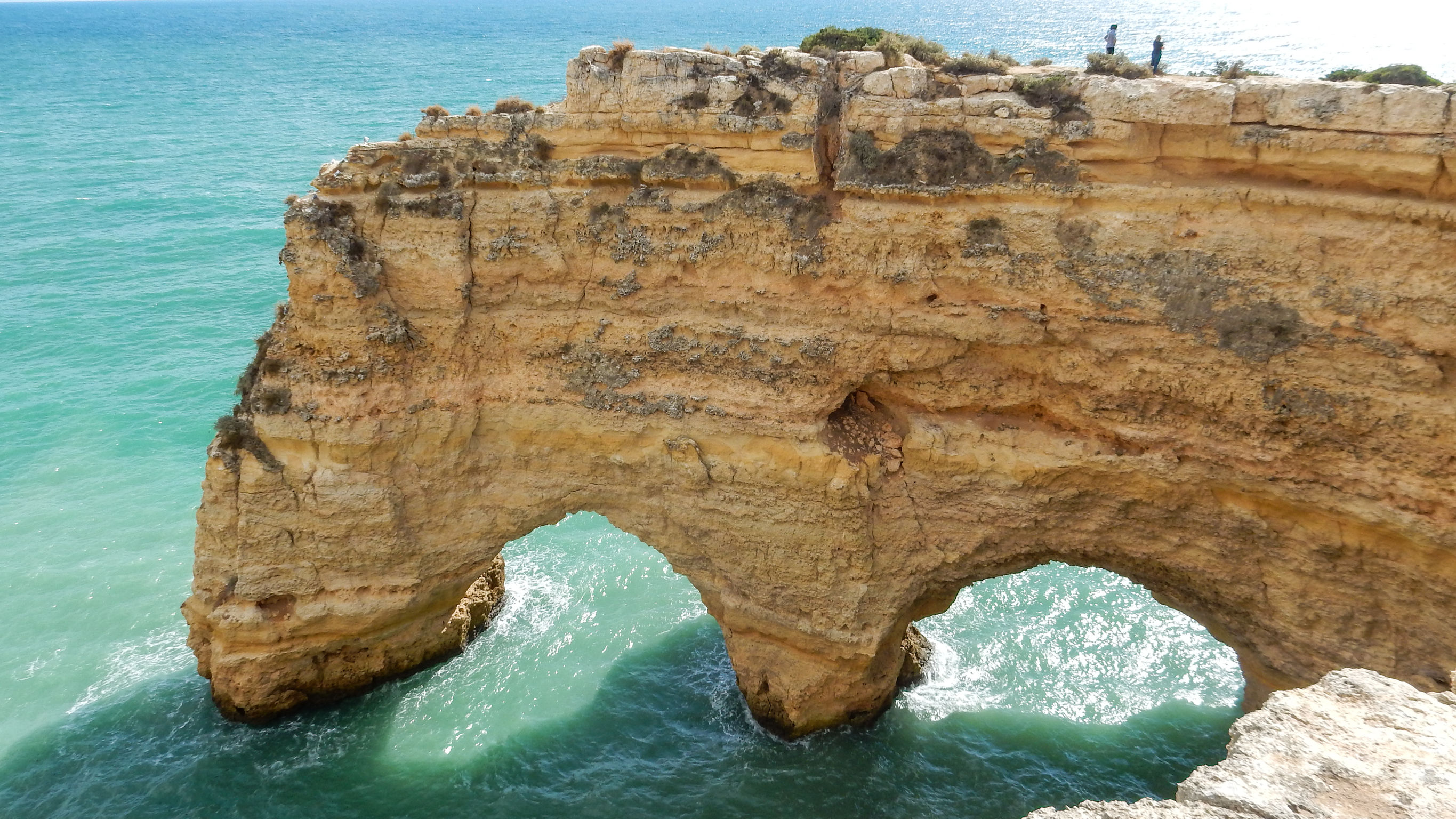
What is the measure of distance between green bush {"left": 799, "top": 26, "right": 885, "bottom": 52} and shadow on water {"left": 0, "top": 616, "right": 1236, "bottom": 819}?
9.54m

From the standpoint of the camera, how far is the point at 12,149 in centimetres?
4447

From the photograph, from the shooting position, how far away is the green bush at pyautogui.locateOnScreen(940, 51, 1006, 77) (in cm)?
1104

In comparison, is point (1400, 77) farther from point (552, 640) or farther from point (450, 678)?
point (450, 678)

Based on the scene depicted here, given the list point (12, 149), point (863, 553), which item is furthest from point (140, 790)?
point (12, 149)

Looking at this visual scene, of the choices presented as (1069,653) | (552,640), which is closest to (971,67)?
(1069,653)

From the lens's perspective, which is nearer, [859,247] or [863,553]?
[859,247]

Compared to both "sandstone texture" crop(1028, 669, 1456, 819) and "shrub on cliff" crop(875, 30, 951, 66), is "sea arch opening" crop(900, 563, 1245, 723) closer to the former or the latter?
"shrub on cliff" crop(875, 30, 951, 66)

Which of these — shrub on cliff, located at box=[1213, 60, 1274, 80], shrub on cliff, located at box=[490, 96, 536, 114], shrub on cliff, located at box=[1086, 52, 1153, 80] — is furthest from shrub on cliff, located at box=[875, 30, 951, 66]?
shrub on cliff, located at box=[490, 96, 536, 114]

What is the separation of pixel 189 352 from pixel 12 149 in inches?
1134

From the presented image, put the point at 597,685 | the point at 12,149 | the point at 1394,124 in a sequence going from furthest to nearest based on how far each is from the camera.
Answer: the point at 12,149 → the point at 597,685 → the point at 1394,124

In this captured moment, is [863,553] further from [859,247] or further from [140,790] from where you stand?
[140,790]

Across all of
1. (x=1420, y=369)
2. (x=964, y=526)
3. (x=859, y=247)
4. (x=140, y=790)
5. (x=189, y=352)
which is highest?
(x=859, y=247)

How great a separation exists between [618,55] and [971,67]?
4.26 m

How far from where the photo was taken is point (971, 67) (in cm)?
1105
